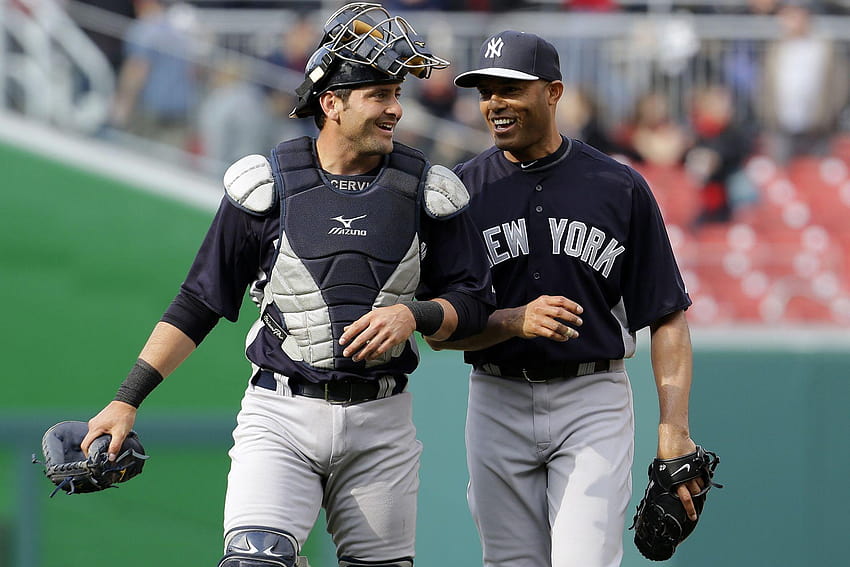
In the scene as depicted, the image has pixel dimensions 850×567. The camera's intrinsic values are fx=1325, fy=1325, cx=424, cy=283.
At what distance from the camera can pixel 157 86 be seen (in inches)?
420

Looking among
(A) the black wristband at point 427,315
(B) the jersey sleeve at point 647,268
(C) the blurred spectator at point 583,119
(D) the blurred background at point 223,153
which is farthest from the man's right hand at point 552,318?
(C) the blurred spectator at point 583,119

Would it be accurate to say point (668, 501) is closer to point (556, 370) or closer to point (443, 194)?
point (556, 370)

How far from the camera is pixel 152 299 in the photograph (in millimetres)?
10789

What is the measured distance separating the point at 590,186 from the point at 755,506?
2.21m

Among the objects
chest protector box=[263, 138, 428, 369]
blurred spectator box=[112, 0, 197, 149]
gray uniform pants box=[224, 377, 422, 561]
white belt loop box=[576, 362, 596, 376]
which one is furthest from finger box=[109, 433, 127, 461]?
blurred spectator box=[112, 0, 197, 149]

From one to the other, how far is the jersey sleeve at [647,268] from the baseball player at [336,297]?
2.08 feet

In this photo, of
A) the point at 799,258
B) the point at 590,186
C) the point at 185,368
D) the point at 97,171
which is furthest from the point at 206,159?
the point at 590,186

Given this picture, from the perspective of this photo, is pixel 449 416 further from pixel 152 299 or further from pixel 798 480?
pixel 152 299

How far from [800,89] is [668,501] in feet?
26.4

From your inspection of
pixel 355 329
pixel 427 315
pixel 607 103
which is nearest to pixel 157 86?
pixel 607 103

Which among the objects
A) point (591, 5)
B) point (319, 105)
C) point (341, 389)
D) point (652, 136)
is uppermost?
point (591, 5)

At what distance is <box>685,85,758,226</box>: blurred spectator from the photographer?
Result: 11.5 metres

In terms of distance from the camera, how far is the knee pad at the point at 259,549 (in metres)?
3.93

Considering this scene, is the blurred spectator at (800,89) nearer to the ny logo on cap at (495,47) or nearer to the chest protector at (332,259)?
the ny logo on cap at (495,47)
